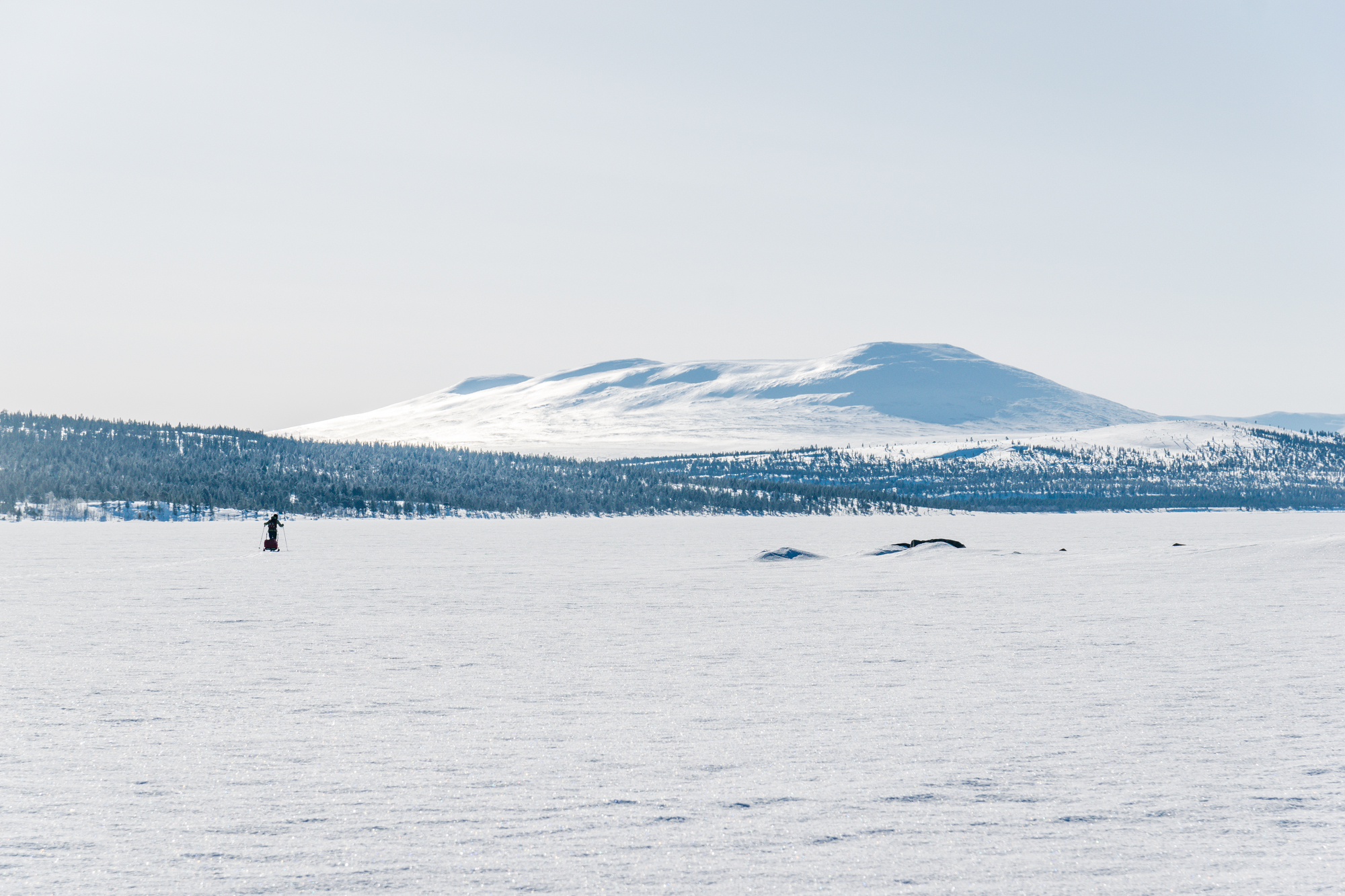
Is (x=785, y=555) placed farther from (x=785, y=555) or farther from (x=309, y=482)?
(x=309, y=482)

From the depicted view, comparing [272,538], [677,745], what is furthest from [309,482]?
[677,745]

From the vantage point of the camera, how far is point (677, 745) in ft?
33.8

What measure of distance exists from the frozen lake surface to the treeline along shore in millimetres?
99407

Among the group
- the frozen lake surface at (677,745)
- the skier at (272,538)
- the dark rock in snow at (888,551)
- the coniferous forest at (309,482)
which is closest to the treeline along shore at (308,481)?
the coniferous forest at (309,482)

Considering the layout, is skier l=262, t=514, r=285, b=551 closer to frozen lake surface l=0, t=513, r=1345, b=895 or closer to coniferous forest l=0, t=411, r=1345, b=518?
frozen lake surface l=0, t=513, r=1345, b=895

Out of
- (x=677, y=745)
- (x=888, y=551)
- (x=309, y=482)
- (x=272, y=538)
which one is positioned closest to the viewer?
(x=677, y=745)

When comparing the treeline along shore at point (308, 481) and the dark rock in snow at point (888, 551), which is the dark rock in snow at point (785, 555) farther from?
the treeline along shore at point (308, 481)

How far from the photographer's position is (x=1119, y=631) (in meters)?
18.9

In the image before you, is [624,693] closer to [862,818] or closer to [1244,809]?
[862,818]

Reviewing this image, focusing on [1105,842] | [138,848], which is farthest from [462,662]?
[1105,842]

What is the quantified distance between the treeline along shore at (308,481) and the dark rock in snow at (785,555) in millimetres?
83005

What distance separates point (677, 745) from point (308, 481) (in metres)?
146

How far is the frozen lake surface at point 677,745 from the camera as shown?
7.07m

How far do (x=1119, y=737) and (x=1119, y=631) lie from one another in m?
8.99
